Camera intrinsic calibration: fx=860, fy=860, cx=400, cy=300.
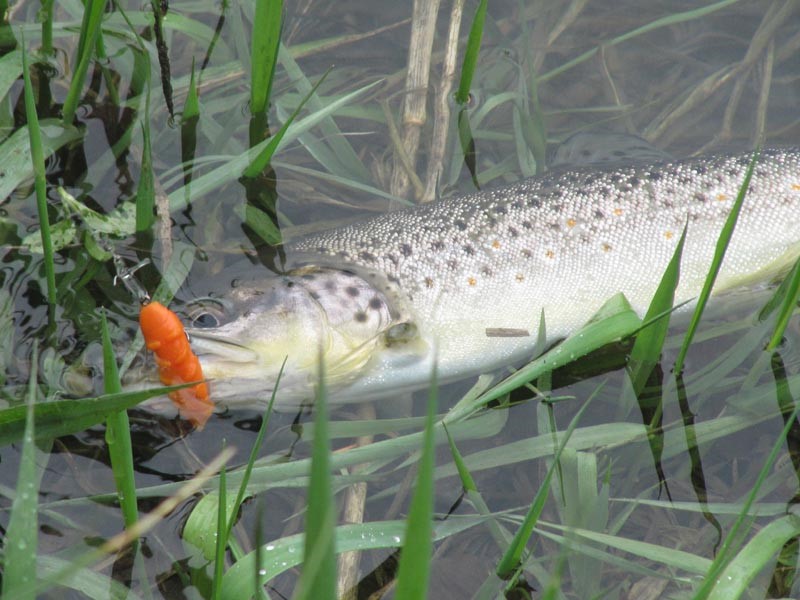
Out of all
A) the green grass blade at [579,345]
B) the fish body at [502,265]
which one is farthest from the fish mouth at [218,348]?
the green grass blade at [579,345]

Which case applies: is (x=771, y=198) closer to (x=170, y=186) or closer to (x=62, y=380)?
(x=170, y=186)

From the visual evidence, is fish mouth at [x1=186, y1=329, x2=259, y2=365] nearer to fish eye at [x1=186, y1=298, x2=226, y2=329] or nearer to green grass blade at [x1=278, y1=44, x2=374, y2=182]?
fish eye at [x1=186, y1=298, x2=226, y2=329]

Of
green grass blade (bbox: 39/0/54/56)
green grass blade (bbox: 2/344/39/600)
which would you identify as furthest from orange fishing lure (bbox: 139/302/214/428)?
green grass blade (bbox: 39/0/54/56)

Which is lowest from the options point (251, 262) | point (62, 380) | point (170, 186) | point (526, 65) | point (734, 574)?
point (734, 574)

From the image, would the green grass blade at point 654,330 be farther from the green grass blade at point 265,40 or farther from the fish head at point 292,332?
the green grass blade at point 265,40

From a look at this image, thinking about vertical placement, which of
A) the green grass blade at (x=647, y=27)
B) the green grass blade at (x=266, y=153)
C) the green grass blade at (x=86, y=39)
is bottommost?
the green grass blade at (x=266, y=153)

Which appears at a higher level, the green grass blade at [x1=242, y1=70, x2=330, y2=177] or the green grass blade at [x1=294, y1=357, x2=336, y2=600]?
the green grass blade at [x1=242, y1=70, x2=330, y2=177]

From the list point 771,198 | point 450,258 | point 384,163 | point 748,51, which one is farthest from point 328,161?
point 748,51
